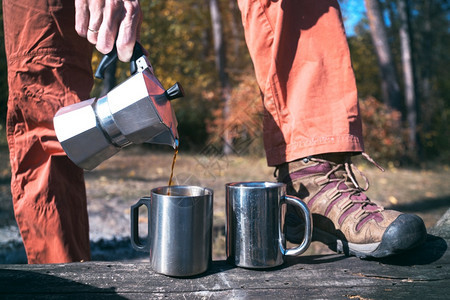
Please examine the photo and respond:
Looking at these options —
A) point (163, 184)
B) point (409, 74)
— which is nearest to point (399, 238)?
point (163, 184)

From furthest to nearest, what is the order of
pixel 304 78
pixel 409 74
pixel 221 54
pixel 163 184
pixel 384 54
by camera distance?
1. pixel 221 54
2. pixel 409 74
3. pixel 384 54
4. pixel 163 184
5. pixel 304 78

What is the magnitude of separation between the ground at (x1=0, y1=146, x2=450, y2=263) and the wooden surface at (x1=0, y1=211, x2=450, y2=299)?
1105 mm

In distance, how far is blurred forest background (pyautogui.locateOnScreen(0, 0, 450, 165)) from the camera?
7.99 metres

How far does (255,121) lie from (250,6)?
115 inches

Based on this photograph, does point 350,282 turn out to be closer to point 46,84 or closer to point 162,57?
point 46,84

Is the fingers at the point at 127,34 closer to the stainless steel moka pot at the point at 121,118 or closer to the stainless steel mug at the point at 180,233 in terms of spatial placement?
the stainless steel moka pot at the point at 121,118

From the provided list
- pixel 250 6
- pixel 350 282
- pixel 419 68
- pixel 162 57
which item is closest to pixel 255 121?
pixel 250 6

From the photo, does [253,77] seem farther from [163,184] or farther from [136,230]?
[136,230]

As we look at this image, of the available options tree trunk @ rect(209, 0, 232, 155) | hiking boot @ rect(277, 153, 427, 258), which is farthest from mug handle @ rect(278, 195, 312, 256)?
tree trunk @ rect(209, 0, 232, 155)

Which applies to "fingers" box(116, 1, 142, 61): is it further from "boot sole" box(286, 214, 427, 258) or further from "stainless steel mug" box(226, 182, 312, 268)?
"boot sole" box(286, 214, 427, 258)

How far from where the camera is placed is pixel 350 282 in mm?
1195

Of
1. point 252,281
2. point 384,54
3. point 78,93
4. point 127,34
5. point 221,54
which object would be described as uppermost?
point 221,54

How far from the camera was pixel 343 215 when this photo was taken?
137 centimetres

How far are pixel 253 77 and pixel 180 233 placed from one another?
8.14 m
